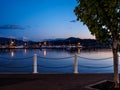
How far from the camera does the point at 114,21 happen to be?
12.5 m

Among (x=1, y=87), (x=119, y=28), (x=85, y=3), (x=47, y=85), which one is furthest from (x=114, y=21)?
(x=1, y=87)

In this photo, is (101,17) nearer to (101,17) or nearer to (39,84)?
(101,17)

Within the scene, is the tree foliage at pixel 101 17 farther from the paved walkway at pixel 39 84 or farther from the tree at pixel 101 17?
the paved walkway at pixel 39 84

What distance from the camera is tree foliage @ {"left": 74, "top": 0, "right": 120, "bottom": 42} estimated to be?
485 inches

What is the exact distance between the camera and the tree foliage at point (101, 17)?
12312 mm

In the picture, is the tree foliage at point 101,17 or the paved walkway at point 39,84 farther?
the paved walkway at point 39,84

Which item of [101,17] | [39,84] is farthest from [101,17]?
[39,84]

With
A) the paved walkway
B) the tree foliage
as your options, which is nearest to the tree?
the tree foliage

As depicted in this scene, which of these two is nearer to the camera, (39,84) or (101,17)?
(101,17)

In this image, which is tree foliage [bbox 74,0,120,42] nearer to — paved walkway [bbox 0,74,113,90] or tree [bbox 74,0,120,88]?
tree [bbox 74,0,120,88]

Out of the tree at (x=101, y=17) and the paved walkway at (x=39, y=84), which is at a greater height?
the tree at (x=101, y=17)

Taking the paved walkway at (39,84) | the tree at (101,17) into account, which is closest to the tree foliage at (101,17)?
the tree at (101,17)

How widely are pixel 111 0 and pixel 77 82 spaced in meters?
5.26

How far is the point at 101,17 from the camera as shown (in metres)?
12.6
